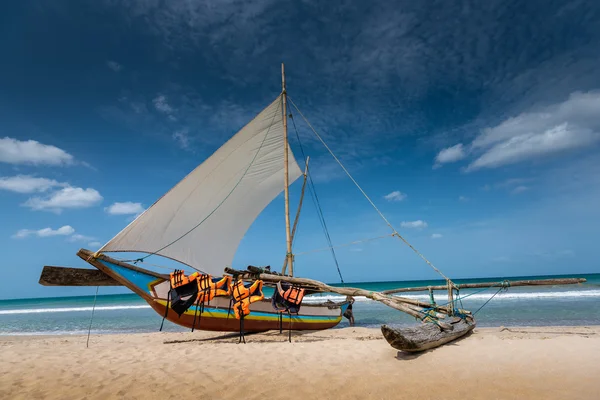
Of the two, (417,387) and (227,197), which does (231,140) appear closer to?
(227,197)

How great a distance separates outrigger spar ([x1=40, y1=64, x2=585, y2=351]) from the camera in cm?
854

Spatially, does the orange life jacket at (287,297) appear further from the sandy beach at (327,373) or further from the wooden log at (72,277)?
the wooden log at (72,277)

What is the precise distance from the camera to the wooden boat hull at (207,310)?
8.86 m

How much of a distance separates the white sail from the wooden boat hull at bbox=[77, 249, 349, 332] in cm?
55

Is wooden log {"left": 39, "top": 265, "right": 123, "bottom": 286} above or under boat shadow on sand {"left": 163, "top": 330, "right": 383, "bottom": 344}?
above

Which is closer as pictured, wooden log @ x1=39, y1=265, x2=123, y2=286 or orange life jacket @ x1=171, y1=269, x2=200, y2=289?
wooden log @ x1=39, y1=265, x2=123, y2=286

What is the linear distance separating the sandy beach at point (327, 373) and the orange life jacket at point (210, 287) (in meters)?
Result: 1.79

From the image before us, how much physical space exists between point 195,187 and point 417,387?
8.60 m

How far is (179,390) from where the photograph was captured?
210 inches

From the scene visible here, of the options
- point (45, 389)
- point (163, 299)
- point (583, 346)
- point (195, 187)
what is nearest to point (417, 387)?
point (583, 346)

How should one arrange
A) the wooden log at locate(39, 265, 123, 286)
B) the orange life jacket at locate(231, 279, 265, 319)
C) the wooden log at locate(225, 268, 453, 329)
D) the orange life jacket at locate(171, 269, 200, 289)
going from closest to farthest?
1. the wooden log at locate(39, 265, 123, 286)
2. the wooden log at locate(225, 268, 453, 329)
3. the orange life jacket at locate(171, 269, 200, 289)
4. the orange life jacket at locate(231, 279, 265, 319)

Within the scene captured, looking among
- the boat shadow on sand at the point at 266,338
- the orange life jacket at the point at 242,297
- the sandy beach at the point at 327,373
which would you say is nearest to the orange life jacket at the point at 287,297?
the orange life jacket at the point at 242,297

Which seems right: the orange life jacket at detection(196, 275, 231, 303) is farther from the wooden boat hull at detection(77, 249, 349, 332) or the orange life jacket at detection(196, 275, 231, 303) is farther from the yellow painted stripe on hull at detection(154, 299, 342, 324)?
the yellow painted stripe on hull at detection(154, 299, 342, 324)

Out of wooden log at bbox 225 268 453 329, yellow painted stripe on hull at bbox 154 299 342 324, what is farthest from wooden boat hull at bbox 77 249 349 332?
wooden log at bbox 225 268 453 329
